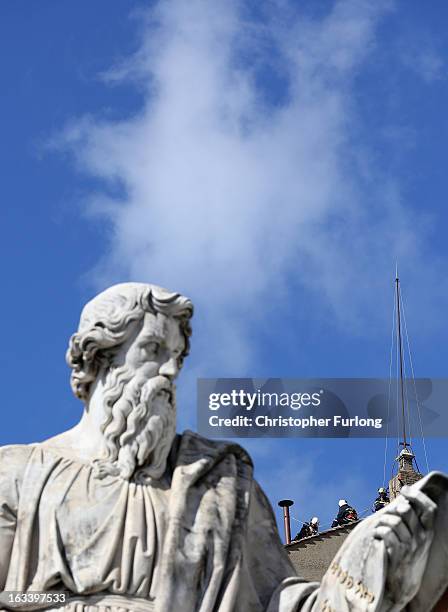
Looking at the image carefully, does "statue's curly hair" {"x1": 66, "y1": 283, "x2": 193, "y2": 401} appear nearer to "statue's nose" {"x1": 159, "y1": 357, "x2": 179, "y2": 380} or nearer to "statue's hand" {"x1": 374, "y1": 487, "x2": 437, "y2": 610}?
"statue's nose" {"x1": 159, "y1": 357, "x2": 179, "y2": 380}

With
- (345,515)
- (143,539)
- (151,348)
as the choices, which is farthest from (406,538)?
(345,515)

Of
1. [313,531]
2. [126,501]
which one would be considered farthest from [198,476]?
[313,531]

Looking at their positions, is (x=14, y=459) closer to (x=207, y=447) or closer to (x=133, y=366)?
(x=133, y=366)

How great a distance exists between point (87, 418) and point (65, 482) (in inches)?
21.1

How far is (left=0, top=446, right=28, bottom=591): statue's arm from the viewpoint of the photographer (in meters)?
10.8

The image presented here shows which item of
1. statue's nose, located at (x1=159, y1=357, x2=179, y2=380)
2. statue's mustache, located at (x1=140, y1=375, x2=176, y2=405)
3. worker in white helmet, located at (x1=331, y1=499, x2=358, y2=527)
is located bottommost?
statue's mustache, located at (x1=140, y1=375, x2=176, y2=405)

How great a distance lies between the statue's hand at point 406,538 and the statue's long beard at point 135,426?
1.51m

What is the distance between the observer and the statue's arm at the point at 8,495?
1084 centimetres

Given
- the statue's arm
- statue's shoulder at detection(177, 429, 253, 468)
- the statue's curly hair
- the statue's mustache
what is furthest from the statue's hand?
the statue's arm

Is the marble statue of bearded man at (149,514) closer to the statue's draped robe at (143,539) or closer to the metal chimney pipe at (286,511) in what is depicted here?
the statue's draped robe at (143,539)

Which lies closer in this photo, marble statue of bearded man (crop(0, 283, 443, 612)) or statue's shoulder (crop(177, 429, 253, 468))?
marble statue of bearded man (crop(0, 283, 443, 612))

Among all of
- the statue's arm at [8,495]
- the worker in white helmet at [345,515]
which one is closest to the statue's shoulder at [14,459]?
the statue's arm at [8,495]

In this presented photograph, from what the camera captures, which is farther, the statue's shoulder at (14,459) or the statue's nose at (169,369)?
the statue's nose at (169,369)

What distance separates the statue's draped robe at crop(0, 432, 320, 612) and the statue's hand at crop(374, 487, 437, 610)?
2.06 ft
